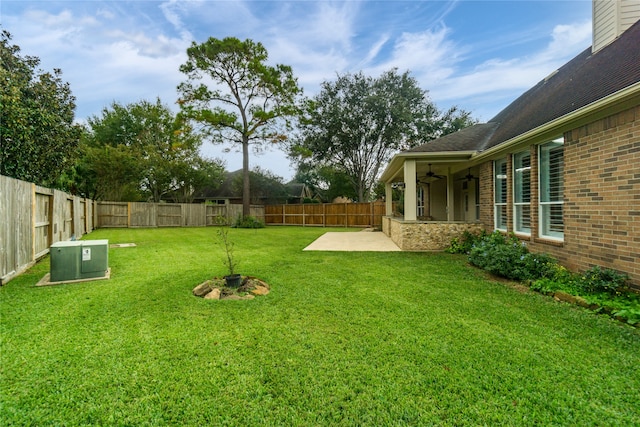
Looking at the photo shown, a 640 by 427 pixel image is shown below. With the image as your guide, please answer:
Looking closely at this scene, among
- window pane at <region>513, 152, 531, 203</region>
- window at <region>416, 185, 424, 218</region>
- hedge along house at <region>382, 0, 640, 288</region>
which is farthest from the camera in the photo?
window at <region>416, 185, 424, 218</region>

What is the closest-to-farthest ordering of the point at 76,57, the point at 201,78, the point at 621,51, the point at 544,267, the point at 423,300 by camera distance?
the point at 423,300 < the point at 544,267 < the point at 621,51 < the point at 76,57 < the point at 201,78

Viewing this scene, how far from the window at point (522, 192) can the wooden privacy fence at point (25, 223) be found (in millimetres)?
9952

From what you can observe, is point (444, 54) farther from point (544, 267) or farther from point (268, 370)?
point (268, 370)

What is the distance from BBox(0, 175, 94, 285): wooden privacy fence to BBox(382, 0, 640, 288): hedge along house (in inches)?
342

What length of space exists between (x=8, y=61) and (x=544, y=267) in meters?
17.0

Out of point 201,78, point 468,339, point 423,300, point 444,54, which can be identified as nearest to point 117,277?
point 423,300

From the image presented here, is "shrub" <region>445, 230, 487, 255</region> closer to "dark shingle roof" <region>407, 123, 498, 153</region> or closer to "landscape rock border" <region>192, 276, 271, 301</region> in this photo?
"dark shingle roof" <region>407, 123, 498, 153</region>

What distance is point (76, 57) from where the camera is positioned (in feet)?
26.4

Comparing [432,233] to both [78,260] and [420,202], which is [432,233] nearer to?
[78,260]

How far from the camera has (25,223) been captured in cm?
560

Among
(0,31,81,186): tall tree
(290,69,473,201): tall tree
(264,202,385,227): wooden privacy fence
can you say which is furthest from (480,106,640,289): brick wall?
(290,69,473,201): tall tree

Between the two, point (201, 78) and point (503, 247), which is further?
point (201, 78)

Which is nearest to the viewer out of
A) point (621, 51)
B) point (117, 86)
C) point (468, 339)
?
point (468, 339)

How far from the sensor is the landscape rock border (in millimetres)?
4336
